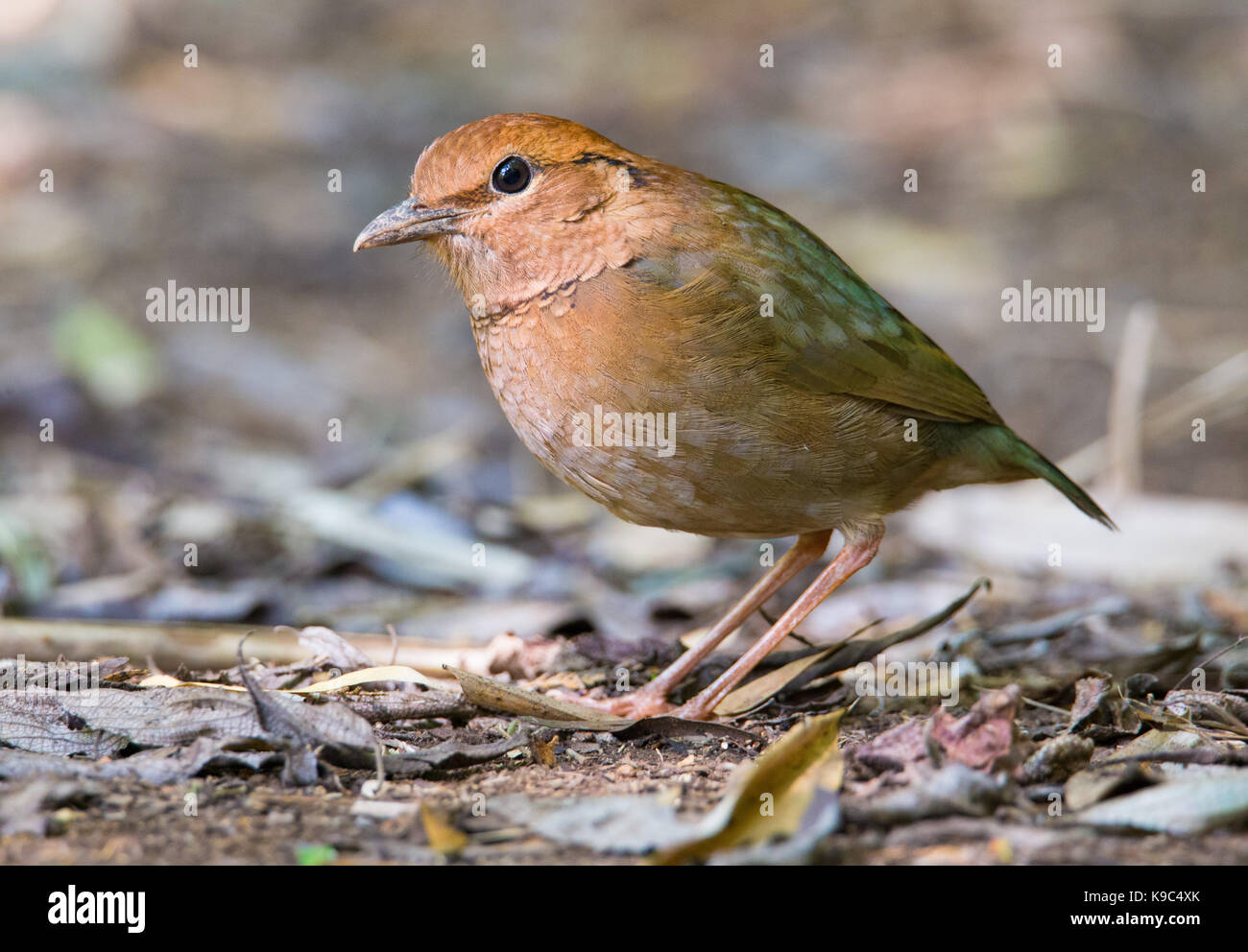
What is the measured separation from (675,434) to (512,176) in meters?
1.10

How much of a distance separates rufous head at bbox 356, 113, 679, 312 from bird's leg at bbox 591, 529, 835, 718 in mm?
1307

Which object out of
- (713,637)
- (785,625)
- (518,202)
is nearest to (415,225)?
(518,202)

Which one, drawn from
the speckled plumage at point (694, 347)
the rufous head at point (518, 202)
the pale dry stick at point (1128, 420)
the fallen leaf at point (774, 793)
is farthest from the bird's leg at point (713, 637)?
the pale dry stick at point (1128, 420)

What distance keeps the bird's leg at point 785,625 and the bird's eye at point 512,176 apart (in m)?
1.64

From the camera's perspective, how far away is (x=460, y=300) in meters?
9.27

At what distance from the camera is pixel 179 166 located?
31.9 feet

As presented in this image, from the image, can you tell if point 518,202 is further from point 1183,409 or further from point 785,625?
point 1183,409

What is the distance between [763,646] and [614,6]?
9384 mm

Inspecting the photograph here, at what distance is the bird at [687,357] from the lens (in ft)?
12.4

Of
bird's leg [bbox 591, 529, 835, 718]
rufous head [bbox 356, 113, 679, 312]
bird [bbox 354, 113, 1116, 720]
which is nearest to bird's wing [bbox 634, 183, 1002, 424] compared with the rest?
bird [bbox 354, 113, 1116, 720]

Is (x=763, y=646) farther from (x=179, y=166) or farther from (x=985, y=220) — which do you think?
(x=179, y=166)

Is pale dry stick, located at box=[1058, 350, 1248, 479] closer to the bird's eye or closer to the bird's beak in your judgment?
the bird's eye

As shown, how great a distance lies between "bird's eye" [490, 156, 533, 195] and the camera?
4.18 m

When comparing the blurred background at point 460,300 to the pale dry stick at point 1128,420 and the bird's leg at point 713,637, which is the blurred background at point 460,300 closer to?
the pale dry stick at point 1128,420
